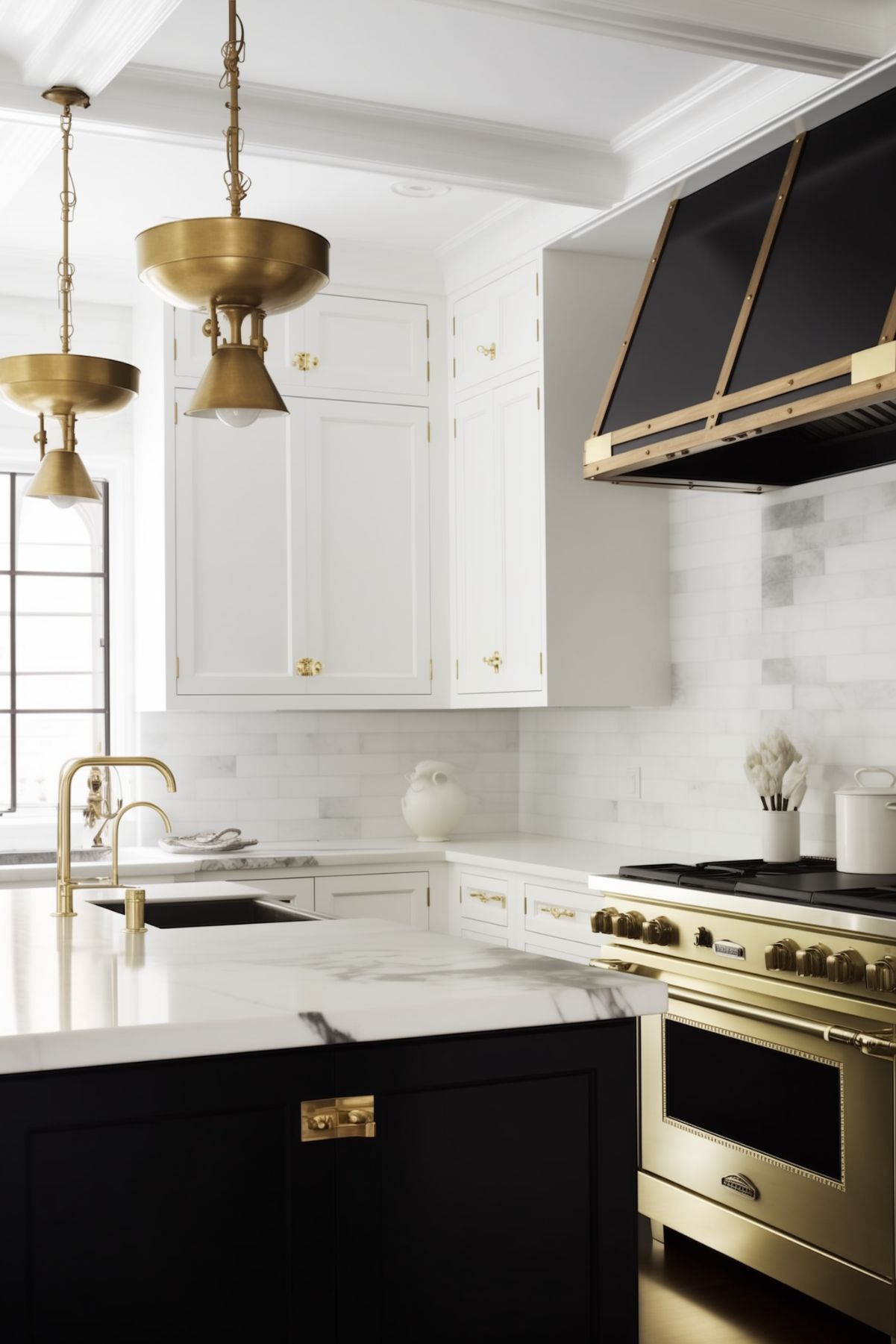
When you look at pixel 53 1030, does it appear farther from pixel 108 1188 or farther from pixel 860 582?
pixel 860 582

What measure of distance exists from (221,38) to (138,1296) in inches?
110

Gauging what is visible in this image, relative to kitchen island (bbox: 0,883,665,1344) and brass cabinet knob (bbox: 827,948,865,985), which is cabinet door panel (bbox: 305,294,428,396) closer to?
brass cabinet knob (bbox: 827,948,865,985)

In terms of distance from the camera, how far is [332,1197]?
1.82 m

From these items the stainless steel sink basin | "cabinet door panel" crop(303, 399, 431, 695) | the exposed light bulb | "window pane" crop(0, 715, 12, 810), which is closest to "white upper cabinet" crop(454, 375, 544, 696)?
"cabinet door panel" crop(303, 399, 431, 695)

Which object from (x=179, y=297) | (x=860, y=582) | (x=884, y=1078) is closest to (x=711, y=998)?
(x=884, y=1078)

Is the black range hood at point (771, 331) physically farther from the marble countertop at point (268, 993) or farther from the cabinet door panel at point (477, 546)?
the marble countertop at point (268, 993)

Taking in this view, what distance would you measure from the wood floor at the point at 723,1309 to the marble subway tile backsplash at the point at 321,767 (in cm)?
227

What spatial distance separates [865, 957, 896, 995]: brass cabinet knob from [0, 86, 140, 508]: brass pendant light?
1776 millimetres

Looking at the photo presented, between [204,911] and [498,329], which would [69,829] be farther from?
[498,329]

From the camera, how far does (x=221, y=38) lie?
339cm

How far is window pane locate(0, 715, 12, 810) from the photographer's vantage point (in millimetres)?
5129

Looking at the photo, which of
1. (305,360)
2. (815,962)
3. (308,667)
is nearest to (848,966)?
(815,962)

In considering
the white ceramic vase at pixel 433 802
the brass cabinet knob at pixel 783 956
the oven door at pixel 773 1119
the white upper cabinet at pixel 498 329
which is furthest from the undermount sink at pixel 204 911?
the white upper cabinet at pixel 498 329

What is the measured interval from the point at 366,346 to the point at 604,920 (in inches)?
95.2
